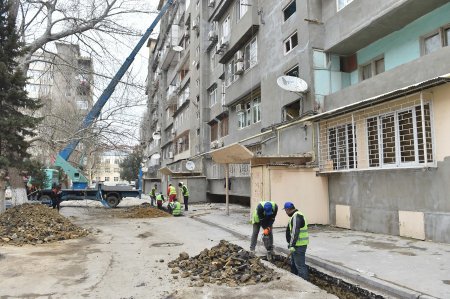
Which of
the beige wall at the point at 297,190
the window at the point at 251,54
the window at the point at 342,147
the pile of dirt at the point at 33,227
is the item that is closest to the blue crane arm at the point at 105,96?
the window at the point at 251,54

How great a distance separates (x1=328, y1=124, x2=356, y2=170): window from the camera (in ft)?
43.9

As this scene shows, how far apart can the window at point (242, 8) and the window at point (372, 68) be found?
8.57 metres

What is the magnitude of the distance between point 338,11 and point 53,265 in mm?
12103

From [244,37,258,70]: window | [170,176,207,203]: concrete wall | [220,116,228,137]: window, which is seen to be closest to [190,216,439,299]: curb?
[244,37,258,70]: window

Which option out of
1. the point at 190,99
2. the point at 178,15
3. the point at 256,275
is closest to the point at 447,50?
the point at 256,275

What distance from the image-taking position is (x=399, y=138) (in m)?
11.4

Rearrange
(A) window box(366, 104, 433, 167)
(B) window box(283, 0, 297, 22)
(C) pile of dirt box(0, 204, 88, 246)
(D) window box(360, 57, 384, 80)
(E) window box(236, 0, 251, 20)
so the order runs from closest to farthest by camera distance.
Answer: (A) window box(366, 104, 433, 167) < (C) pile of dirt box(0, 204, 88, 246) < (D) window box(360, 57, 384, 80) < (B) window box(283, 0, 297, 22) < (E) window box(236, 0, 251, 20)

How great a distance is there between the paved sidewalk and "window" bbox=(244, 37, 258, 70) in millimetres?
11603

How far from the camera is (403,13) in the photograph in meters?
12.0

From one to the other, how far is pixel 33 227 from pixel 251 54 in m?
13.9

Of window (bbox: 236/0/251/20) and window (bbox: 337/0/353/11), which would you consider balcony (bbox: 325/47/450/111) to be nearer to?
window (bbox: 337/0/353/11)

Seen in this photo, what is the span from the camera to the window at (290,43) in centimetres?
1710

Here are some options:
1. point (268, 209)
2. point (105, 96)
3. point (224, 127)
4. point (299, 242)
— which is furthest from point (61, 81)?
point (299, 242)

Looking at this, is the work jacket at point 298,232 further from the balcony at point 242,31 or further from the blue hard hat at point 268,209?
the balcony at point 242,31
